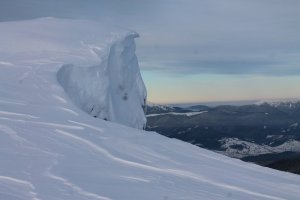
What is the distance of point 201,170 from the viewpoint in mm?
10227

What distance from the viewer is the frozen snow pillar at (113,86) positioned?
1884 cm

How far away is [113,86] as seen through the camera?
23969mm

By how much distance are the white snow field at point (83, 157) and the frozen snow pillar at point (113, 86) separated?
0.24 feet

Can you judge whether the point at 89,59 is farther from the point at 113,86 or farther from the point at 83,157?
the point at 83,157

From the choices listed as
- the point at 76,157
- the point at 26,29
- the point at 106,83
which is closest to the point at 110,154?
the point at 76,157

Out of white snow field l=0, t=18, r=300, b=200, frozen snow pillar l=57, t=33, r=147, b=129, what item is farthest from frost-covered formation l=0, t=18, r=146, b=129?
white snow field l=0, t=18, r=300, b=200

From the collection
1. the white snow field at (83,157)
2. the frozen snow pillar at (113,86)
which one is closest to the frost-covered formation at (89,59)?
the frozen snow pillar at (113,86)

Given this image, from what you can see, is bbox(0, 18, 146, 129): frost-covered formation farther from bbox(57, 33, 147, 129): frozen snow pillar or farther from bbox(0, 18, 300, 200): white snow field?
bbox(0, 18, 300, 200): white snow field

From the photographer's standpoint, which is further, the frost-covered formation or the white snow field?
the frost-covered formation

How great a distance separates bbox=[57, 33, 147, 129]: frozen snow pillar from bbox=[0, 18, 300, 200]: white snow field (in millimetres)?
73

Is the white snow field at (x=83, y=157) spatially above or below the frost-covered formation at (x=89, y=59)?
below

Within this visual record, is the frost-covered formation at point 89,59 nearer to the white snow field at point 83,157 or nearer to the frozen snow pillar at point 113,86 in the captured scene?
the frozen snow pillar at point 113,86

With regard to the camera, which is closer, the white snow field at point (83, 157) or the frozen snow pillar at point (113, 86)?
the white snow field at point (83, 157)

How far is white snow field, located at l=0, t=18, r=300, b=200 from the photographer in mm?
8352
